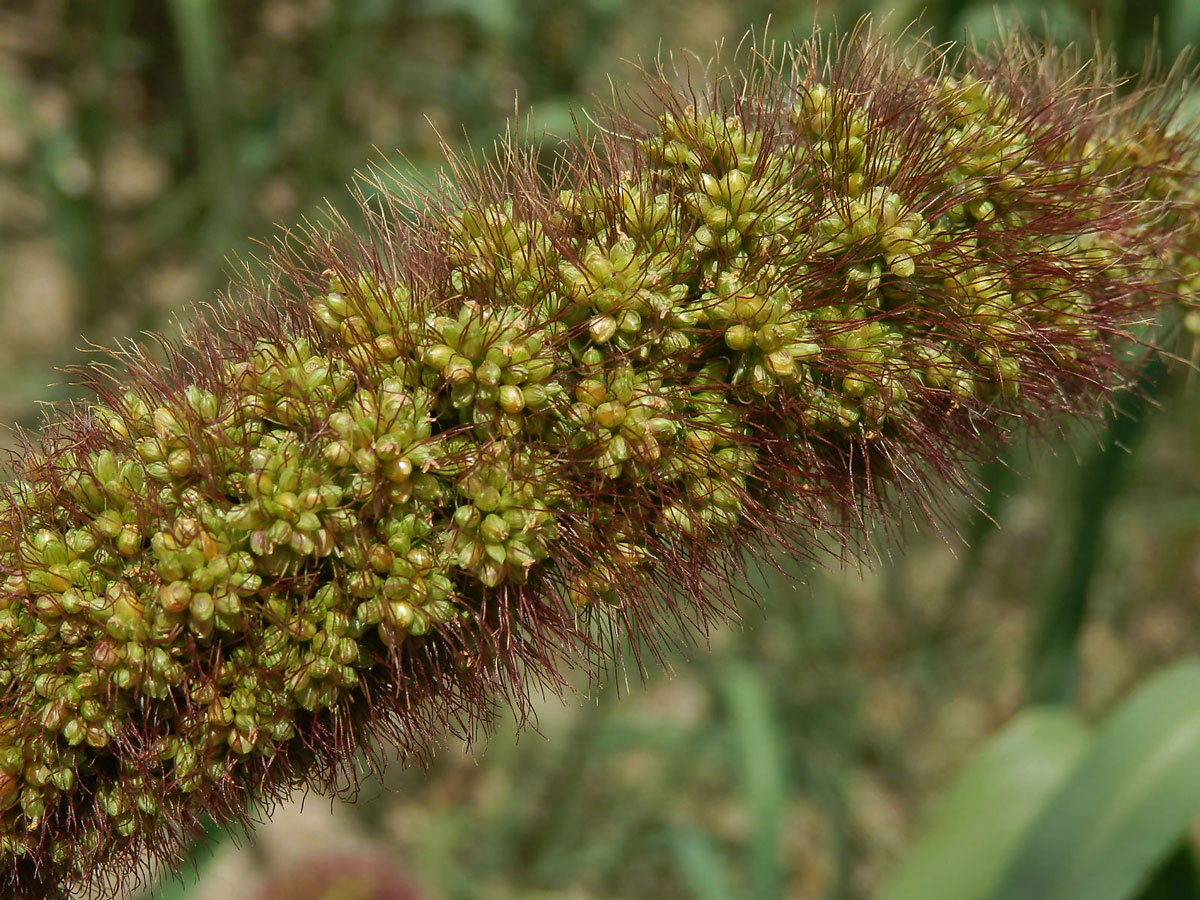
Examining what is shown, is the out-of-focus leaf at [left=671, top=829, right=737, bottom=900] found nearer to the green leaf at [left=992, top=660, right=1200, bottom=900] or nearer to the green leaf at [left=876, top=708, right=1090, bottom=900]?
the green leaf at [left=876, top=708, right=1090, bottom=900]

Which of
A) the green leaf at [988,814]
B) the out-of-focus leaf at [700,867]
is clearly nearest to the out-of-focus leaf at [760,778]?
the out-of-focus leaf at [700,867]

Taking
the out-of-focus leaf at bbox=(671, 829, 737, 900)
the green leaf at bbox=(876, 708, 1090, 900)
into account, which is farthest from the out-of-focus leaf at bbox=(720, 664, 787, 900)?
the green leaf at bbox=(876, 708, 1090, 900)

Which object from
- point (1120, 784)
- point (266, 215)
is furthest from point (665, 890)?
point (266, 215)

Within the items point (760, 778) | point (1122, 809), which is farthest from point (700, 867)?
point (1122, 809)

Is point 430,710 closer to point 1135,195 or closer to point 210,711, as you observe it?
point 210,711

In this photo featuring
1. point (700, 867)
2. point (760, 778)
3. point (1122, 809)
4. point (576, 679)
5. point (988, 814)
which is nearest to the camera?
point (1122, 809)

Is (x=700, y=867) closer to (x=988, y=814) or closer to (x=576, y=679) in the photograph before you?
(x=988, y=814)

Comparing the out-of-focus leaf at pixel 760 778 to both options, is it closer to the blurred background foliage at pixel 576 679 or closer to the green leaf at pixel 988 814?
the blurred background foliage at pixel 576 679
